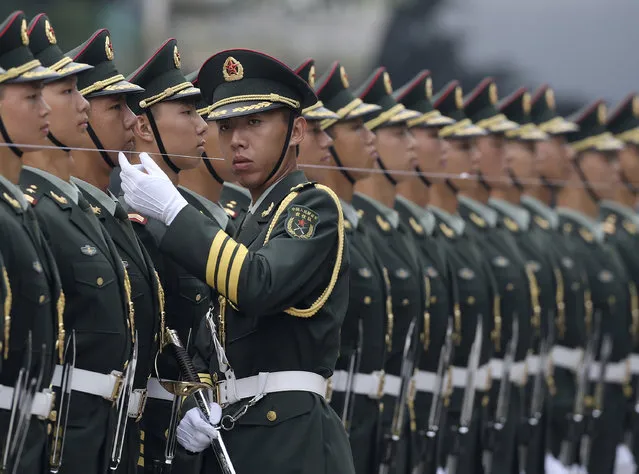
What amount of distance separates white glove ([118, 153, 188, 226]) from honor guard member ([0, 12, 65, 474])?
0.36 meters

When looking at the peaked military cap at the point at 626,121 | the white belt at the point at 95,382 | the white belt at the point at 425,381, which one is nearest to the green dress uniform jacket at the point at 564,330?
the peaked military cap at the point at 626,121

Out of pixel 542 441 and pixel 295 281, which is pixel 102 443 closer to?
pixel 295 281

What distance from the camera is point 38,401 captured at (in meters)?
5.86

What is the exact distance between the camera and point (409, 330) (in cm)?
918

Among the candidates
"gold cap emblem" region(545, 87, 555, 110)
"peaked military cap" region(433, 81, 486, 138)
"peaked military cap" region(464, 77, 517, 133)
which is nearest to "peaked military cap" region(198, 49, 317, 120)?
"peaked military cap" region(433, 81, 486, 138)

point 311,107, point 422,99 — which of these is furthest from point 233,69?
point 422,99

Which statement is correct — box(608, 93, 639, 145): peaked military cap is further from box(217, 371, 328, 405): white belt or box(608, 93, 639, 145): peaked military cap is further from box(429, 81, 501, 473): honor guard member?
box(217, 371, 328, 405): white belt

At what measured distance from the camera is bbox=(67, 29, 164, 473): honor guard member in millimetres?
6797

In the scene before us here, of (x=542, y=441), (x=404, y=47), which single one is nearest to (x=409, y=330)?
(x=542, y=441)

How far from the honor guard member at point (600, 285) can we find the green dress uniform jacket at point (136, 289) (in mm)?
5827

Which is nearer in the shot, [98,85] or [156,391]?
[98,85]

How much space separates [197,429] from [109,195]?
4.35 ft

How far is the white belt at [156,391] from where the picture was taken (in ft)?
23.5

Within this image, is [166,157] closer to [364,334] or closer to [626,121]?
[364,334]
